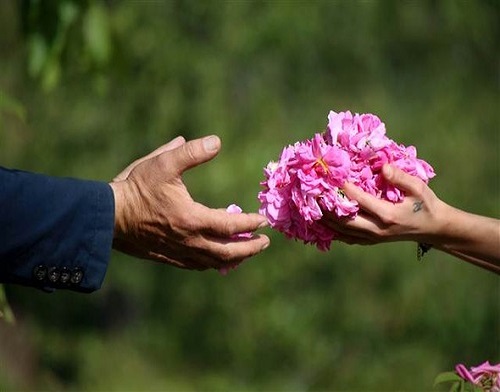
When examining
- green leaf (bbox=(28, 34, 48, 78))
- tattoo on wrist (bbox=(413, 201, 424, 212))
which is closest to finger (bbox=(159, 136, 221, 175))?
tattoo on wrist (bbox=(413, 201, 424, 212))

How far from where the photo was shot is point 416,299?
294 inches

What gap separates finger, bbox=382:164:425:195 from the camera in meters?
2.37

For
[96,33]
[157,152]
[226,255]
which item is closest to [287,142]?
[96,33]

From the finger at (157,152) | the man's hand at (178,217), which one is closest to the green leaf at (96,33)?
the finger at (157,152)

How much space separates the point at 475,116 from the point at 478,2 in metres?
0.68

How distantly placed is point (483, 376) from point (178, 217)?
682 mm

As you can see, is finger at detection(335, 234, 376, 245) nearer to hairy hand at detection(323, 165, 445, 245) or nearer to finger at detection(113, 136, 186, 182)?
hairy hand at detection(323, 165, 445, 245)

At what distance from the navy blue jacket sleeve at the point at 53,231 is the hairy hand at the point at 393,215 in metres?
0.46

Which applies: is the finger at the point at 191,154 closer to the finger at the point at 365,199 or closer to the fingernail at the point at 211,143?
the fingernail at the point at 211,143

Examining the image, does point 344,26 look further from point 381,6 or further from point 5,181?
point 5,181

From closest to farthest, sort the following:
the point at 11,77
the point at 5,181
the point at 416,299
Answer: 1. the point at 5,181
2. the point at 11,77
3. the point at 416,299

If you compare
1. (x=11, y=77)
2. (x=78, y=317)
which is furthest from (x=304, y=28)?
(x=78, y=317)

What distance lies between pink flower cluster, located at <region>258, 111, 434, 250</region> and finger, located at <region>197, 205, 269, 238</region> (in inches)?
1.3

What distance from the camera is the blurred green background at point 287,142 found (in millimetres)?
7066
